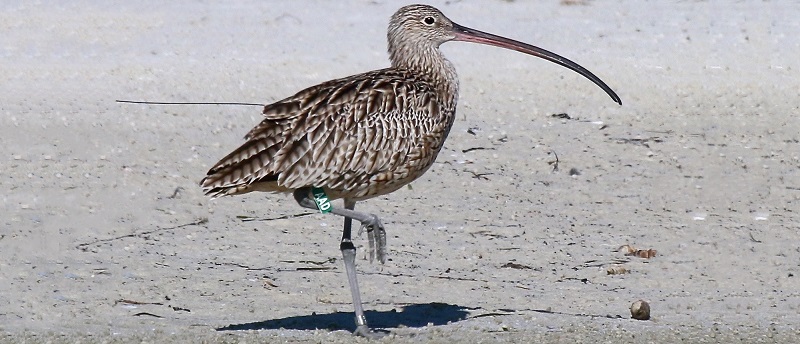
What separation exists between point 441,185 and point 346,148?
311 centimetres

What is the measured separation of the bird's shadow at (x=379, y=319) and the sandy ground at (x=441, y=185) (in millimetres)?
21

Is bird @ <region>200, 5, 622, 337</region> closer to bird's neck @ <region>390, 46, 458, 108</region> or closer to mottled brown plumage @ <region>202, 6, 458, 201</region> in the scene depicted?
mottled brown plumage @ <region>202, 6, 458, 201</region>

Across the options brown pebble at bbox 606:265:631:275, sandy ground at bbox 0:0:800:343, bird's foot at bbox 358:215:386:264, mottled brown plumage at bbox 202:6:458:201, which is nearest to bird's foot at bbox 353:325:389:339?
sandy ground at bbox 0:0:800:343

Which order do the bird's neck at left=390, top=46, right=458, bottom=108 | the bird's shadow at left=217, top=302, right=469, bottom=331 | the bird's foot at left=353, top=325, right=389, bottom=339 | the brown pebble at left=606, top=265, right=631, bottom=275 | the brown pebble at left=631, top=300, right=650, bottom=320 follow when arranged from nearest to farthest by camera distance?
the bird's foot at left=353, top=325, right=389, bottom=339 → the bird's shadow at left=217, top=302, right=469, bottom=331 → the brown pebble at left=631, top=300, right=650, bottom=320 → the bird's neck at left=390, top=46, right=458, bottom=108 → the brown pebble at left=606, top=265, right=631, bottom=275

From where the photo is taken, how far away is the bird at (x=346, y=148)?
7801mm

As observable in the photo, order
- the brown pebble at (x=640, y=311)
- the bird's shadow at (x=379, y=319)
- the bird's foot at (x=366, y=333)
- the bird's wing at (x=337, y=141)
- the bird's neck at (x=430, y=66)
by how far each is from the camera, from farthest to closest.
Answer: the bird's neck at (x=430, y=66) → the brown pebble at (x=640, y=311) → the bird's shadow at (x=379, y=319) → the bird's foot at (x=366, y=333) → the bird's wing at (x=337, y=141)

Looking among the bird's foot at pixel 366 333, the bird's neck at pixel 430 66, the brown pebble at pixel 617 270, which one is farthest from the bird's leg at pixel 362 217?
the brown pebble at pixel 617 270

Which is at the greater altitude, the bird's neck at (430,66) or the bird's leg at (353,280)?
the bird's neck at (430,66)

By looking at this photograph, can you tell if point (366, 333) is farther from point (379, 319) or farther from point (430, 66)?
point (430, 66)

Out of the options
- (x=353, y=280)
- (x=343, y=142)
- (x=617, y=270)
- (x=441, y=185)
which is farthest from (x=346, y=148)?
(x=441, y=185)

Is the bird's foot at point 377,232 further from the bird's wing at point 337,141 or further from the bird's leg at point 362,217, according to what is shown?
the bird's wing at point 337,141

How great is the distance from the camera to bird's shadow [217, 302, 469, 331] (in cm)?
820

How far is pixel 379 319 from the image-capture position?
27.6ft

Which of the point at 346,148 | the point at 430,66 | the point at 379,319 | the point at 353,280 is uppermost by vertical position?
the point at 430,66
